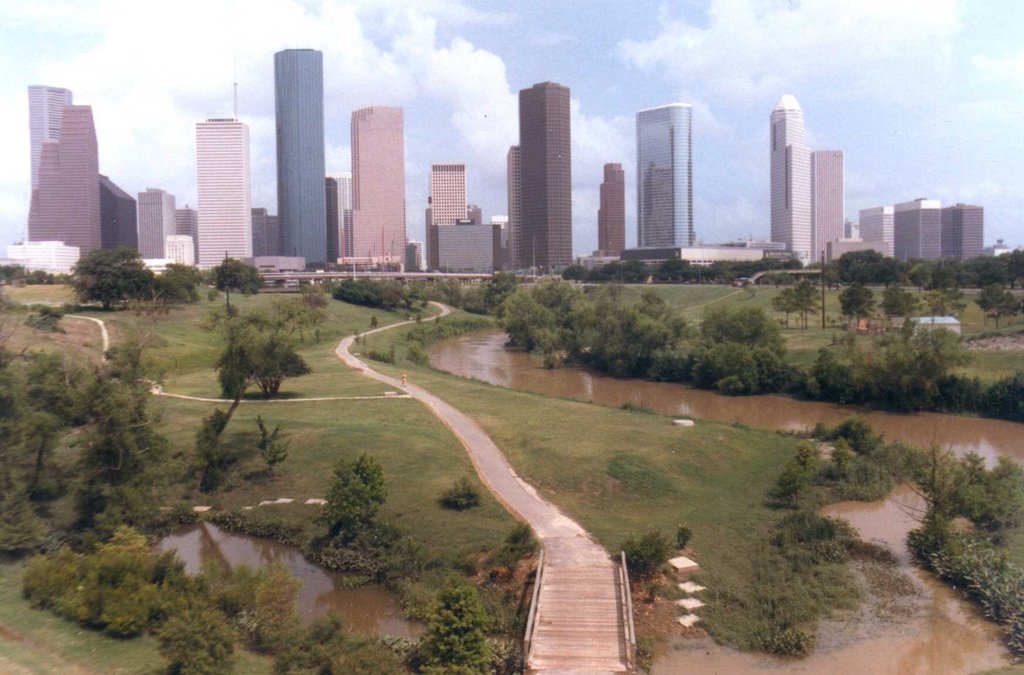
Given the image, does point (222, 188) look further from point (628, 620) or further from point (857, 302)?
point (628, 620)

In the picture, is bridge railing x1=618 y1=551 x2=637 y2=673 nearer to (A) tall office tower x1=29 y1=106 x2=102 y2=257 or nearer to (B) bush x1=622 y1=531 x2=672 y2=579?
(B) bush x1=622 y1=531 x2=672 y2=579

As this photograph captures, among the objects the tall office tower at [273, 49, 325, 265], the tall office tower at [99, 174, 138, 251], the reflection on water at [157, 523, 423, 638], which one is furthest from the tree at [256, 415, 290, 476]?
the tall office tower at [273, 49, 325, 265]

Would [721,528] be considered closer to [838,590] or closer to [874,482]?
[838,590]

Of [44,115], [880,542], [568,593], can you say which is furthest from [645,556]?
[44,115]

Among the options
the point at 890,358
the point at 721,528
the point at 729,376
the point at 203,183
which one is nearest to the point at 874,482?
the point at 721,528

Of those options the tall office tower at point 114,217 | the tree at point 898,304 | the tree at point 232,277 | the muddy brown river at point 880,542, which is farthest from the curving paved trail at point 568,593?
the tall office tower at point 114,217

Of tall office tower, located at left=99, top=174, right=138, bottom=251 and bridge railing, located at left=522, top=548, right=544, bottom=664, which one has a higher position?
tall office tower, located at left=99, top=174, right=138, bottom=251
